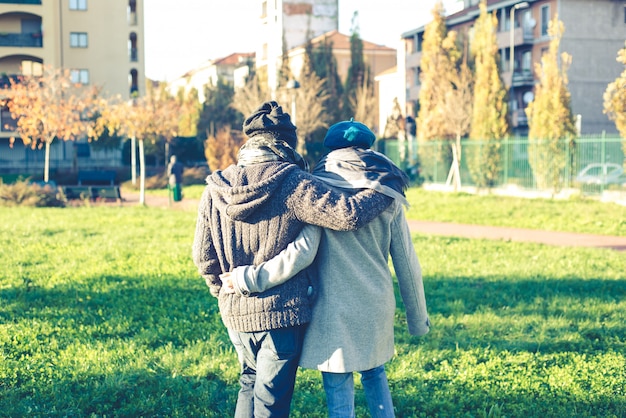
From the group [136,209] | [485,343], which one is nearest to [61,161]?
[136,209]

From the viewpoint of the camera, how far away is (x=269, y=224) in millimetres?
3543

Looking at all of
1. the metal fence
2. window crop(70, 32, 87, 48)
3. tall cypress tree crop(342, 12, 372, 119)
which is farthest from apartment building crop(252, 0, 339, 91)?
the metal fence

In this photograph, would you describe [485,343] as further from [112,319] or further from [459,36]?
[459,36]

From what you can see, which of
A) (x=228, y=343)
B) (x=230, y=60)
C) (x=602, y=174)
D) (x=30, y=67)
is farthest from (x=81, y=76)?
(x=228, y=343)

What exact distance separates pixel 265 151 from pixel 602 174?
19.7 meters

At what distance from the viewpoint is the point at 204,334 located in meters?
6.73

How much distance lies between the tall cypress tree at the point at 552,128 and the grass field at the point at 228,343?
12.0 m

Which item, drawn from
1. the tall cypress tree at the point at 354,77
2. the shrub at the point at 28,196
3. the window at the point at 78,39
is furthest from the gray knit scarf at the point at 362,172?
the window at the point at 78,39

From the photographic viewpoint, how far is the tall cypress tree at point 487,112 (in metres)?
26.2

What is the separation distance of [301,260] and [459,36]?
126 feet

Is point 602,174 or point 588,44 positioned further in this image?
point 588,44

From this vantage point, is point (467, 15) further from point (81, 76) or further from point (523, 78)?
point (81, 76)

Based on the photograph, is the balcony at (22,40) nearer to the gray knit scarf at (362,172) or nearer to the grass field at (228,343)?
the grass field at (228,343)

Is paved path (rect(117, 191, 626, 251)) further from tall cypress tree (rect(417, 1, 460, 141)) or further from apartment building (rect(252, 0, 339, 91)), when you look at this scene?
apartment building (rect(252, 0, 339, 91))
